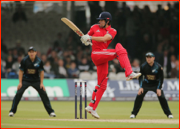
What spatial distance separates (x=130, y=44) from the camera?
809 inches

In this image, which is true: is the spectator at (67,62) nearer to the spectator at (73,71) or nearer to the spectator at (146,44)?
the spectator at (73,71)

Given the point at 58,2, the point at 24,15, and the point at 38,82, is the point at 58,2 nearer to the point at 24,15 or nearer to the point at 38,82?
the point at 24,15

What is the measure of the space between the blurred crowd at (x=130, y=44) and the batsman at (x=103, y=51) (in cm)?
998

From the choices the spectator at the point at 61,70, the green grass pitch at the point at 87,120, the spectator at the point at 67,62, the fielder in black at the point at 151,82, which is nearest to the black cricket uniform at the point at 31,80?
the green grass pitch at the point at 87,120

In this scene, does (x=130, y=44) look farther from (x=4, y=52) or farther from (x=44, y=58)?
(x=4, y=52)

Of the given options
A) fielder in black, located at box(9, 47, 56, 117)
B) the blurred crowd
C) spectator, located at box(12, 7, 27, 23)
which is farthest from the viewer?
spectator, located at box(12, 7, 27, 23)

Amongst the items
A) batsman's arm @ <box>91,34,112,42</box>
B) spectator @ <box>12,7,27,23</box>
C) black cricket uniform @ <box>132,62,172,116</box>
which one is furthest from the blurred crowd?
batsman's arm @ <box>91,34,112,42</box>

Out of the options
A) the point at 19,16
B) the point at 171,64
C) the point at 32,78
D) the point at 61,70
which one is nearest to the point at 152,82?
the point at 32,78

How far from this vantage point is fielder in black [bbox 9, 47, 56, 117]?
35.0ft

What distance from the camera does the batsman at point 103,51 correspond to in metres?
8.32

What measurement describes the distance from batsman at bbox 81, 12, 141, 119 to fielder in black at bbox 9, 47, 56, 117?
1.96 m

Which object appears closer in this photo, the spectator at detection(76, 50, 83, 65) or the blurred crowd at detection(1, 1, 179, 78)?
the blurred crowd at detection(1, 1, 179, 78)

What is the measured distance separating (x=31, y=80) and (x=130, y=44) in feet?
34.9

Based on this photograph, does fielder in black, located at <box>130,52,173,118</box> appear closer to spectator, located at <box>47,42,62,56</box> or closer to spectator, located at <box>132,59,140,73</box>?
spectator, located at <box>132,59,140,73</box>
